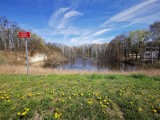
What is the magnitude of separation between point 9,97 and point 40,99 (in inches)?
38.2

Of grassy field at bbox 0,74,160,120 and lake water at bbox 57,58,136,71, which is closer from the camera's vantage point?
grassy field at bbox 0,74,160,120

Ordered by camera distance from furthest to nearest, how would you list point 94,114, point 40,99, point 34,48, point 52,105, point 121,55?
point 121,55, point 34,48, point 40,99, point 52,105, point 94,114

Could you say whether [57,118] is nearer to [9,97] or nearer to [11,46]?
[9,97]

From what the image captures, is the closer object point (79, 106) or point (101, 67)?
point (79, 106)

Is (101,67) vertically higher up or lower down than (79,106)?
lower down

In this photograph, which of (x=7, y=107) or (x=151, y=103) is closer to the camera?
(x=7, y=107)

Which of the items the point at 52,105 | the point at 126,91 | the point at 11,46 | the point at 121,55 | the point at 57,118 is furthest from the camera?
the point at 121,55

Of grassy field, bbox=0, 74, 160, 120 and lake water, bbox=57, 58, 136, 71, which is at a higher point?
grassy field, bbox=0, 74, 160, 120

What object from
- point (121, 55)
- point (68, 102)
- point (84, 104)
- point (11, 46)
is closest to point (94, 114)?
point (84, 104)

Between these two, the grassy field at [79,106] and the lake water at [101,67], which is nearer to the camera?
the grassy field at [79,106]

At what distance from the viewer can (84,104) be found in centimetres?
292

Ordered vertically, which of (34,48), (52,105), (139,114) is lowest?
(139,114)

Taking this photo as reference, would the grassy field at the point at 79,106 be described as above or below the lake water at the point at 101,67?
above

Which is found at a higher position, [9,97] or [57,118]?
[9,97]
